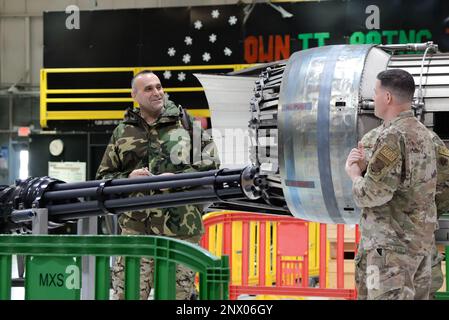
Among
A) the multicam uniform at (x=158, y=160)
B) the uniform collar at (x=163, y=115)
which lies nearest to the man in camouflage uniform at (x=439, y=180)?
the multicam uniform at (x=158, y=160)

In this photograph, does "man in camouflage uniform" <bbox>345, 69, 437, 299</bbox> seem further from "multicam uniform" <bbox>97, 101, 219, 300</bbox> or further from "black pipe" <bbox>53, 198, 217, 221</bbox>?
"multicam uniform" <bbox>97, 101, 219, 300</bbox>

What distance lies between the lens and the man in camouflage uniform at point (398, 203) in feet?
11.0

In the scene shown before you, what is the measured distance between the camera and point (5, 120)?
1611 centimetres

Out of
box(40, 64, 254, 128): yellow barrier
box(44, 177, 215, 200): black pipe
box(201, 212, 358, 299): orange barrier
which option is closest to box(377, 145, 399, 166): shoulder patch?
box(44, 177, 215, 200): black pipe

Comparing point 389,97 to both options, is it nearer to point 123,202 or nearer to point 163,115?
point 163,115

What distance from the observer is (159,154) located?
4.82m

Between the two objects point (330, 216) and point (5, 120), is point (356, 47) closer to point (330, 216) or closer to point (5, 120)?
point (330, 216)

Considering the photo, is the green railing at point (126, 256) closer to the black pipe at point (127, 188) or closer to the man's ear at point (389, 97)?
the black pipe at point (127, 188)

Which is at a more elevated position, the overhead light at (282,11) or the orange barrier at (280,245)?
the overhead light at (282,11)

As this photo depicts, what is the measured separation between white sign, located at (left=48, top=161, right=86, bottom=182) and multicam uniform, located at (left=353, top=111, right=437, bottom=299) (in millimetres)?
9807

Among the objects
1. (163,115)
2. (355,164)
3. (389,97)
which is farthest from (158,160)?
(389,97)

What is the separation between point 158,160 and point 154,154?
52 mm
